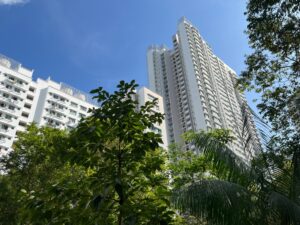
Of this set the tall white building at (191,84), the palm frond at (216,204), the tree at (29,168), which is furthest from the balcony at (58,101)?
the palm frond at (216,204)

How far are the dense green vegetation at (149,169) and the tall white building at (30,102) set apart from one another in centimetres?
4581

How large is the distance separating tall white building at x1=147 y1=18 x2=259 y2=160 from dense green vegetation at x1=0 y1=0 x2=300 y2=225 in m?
Answer: 70.0

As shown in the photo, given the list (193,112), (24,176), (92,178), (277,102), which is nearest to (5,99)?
(193,112)

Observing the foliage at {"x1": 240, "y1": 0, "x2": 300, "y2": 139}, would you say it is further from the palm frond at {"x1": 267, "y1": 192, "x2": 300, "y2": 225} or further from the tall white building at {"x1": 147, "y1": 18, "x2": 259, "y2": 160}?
the tall white building at {"x1": 147, "y1": 18, "x2": 259, "y2": 160}

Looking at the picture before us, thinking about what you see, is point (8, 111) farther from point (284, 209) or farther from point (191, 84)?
point (284, 209)

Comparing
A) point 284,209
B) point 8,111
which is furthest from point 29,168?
point 8,111

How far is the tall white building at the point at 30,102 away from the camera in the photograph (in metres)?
59.5

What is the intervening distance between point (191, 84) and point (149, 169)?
290 feet

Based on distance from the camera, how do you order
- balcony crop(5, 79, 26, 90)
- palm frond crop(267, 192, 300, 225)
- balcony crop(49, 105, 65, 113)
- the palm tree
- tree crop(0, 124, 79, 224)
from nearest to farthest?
palm frond crop(267, 192, 300, 225)
the palm tree
tree crop(0, 124, 79, 224)
balcony crop(5, 79, 26, 90)
balcony crop(49, 105, 65, 113)

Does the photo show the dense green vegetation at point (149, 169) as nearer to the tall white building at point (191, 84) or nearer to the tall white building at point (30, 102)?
the tall white building at point (30, 102)

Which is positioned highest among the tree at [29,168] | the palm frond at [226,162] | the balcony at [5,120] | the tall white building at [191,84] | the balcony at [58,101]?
the tall white building at [191,84]

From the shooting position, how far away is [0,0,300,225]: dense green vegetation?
4023 mm

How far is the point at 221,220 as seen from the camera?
6555mm

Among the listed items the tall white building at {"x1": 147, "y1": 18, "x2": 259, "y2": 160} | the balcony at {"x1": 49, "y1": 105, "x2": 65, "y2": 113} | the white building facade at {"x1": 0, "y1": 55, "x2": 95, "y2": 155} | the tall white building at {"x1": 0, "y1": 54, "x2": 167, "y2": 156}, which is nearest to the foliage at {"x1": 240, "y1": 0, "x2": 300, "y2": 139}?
the tall white building at {"x1": 0, "y1": 54, "x2": 167, "y2": 156}
